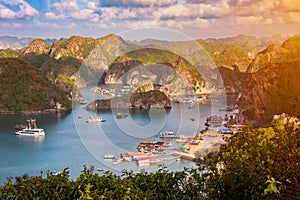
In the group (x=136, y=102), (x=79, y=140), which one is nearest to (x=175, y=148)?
(x=79, y=140)

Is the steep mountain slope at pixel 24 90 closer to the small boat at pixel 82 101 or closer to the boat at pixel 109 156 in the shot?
the small boat at pixel 82 101

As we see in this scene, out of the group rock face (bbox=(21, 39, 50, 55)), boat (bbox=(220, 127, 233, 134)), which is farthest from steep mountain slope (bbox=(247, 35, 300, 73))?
rock face (bbox=(21, 39, 50, 55))

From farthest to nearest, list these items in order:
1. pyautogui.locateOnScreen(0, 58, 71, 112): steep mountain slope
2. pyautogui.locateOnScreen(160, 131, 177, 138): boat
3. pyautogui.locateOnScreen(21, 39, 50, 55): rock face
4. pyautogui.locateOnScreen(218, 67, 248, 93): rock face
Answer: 1. pyautogui.locateOnScreen(21, 39, 50, 55): rock face
2. pyautogui.locateOnScreen(218, 67, 248, 93): rock face
3. pyautogui.locateOnScreen(0, 58, 71, 112): steep mountain slope
4. pyautogui.locateOnScreen(160, 131, 177, 138): boat

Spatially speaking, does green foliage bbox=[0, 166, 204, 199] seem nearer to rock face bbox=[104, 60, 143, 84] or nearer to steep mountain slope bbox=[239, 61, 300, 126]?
steep mountain slope bbox=[239, 61, 300, 126]

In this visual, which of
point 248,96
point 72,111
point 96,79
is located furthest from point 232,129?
point 96,79

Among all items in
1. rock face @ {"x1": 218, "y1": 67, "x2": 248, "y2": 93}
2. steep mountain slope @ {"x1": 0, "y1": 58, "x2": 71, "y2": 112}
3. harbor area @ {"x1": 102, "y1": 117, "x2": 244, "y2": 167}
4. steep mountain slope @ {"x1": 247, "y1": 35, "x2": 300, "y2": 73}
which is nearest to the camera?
harbor area @ {"x1": 102, "y1": 117, "x2": 244, "y2": 167}

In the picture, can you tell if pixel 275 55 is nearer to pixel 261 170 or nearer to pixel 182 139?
pixel 182 139

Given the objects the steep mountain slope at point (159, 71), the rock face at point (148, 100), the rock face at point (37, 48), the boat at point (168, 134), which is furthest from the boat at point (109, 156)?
the rock face at point (37, 48)
